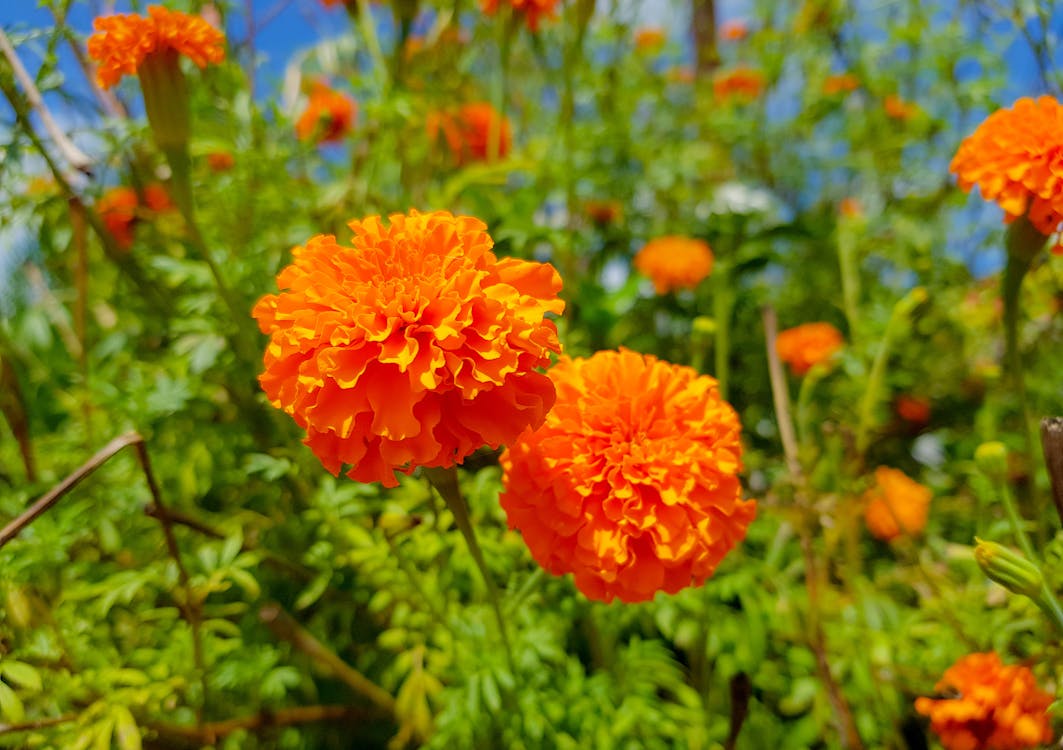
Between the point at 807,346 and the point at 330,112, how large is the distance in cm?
95

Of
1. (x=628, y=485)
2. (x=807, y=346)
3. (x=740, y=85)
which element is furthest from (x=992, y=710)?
(x=740, y=85)

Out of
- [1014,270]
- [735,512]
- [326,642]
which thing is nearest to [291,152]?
[326,642]

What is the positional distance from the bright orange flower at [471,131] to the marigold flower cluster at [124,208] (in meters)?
0.48

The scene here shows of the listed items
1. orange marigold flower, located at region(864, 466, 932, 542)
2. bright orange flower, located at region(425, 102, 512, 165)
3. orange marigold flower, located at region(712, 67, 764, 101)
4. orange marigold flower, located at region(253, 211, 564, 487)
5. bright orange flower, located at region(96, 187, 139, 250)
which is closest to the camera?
orange marigold flower, located at region(253, 211, 564, 487)

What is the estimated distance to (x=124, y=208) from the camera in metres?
1.16

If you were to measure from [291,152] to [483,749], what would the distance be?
0.81 metres

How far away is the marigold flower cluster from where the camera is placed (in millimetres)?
1194

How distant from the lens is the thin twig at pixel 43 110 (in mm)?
758

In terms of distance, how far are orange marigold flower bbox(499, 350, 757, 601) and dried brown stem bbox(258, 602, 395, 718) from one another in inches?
8.2

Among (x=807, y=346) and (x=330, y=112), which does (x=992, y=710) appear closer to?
(x=807, y=346)

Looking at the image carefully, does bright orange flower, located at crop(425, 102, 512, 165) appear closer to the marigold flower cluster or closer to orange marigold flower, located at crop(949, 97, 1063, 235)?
the marigold flower cluster

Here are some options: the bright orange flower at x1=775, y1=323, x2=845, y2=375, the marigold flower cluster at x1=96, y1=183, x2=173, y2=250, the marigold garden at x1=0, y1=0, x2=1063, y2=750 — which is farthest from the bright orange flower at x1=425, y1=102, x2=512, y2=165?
the bright orange flower at x1=775, y1=323, x2=845, y2=375

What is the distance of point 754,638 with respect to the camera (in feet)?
2.74

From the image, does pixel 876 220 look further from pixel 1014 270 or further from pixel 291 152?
pixel 291 152
